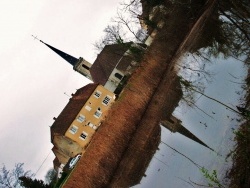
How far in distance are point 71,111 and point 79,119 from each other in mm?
1154

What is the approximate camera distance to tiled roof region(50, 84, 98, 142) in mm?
34844

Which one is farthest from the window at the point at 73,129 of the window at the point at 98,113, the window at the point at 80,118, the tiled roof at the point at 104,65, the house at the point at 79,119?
the tiled roof at the point at 104,65

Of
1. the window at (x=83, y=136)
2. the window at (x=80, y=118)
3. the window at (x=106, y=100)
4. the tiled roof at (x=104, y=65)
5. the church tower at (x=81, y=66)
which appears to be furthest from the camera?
the church tower at (x=81, y=66)

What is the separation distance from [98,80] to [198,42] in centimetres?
2223

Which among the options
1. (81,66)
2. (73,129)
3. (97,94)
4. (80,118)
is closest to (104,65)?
(97,94)

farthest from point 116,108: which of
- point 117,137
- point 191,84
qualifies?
point 191,84

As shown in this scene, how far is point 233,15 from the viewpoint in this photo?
537 inches

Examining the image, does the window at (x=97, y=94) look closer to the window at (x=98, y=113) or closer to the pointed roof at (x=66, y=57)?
the window at (x=98, y=113)

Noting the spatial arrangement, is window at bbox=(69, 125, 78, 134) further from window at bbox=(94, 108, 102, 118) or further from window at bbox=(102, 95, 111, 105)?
window at bbox=(102, 95, 111, 105)

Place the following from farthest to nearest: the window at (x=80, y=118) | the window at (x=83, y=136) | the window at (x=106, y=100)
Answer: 1. the window at (x=106, y=100)
2. the window at (x=83, y=136)
3. the window at (x=80, y=118)

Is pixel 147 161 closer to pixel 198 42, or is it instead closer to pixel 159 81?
pixel 159 81

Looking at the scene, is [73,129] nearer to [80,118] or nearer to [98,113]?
[80,118]

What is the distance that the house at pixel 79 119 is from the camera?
35094mm

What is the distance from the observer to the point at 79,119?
36.0 metres
